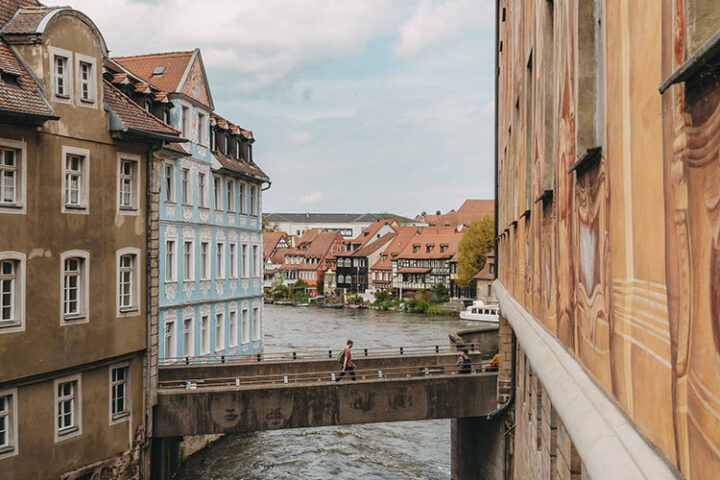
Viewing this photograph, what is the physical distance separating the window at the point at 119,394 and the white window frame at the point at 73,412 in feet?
3.46

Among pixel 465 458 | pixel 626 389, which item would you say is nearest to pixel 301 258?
pixel 465 458

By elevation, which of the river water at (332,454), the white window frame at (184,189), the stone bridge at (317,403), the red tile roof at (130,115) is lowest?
the river water at (332,454)

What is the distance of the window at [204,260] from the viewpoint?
28828mm

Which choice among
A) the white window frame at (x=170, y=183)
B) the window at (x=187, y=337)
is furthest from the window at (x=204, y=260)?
the white window frame at (x=170, y=183)

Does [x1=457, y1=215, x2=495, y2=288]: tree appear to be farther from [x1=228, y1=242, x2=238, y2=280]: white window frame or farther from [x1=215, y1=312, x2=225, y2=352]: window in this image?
[x1=215, y1=312, x2=225, y2=352]: window

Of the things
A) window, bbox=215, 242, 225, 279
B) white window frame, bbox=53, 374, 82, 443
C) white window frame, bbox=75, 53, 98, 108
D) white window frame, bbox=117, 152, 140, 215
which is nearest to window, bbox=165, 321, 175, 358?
window, bbox=215, 242, 225, 279

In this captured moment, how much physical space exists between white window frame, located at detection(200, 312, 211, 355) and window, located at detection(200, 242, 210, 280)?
1.42 meters

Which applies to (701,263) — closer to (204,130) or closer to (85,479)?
(85,479)

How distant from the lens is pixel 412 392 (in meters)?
18.1

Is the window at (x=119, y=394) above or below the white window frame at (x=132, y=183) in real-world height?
below

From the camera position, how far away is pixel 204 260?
29156 millimetres

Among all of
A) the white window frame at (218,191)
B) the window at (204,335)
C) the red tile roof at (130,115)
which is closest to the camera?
the red tile roof at (130,115)

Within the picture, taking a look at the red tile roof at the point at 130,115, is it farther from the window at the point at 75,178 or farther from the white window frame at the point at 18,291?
the white window frame at the point at 18,291

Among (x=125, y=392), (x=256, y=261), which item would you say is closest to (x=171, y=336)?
(x=256, y=261)
